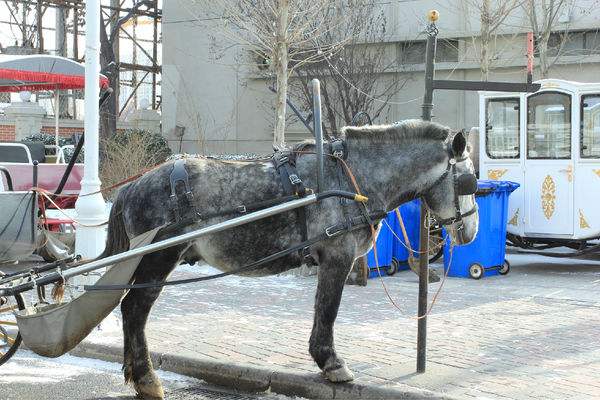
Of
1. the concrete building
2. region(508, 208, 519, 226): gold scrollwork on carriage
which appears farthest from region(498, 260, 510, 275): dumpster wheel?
the concrete building

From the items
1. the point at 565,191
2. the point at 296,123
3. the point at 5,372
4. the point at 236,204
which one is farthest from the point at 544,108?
the point at 296,123

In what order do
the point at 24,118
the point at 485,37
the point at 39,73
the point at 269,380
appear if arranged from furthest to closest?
the point at 24,118, the point at 485,37, the point at 39,73, the point at 269,380

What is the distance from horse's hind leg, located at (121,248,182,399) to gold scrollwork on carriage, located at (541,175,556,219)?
7.70 meters

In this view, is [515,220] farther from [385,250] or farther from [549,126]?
[385,250]

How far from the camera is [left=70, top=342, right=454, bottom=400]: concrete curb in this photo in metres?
5.90

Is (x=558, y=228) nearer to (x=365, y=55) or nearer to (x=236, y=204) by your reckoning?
(x=236, y=204)

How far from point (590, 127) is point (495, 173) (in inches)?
61.2

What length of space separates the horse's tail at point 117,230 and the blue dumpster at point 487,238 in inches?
246

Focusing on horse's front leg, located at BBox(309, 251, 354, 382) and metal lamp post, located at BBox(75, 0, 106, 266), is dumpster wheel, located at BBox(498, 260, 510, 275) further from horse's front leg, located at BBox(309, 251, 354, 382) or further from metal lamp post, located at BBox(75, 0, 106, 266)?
horse's front leg, located at BBox(309, 251, 354, 382)

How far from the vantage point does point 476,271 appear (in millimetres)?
11445

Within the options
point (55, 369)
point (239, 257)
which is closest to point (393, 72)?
point (55, 369)

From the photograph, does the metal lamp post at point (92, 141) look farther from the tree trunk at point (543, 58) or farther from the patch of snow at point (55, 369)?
the tree trunk at point (543, 58)

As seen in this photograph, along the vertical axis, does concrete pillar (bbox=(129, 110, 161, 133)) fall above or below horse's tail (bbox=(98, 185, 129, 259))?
above

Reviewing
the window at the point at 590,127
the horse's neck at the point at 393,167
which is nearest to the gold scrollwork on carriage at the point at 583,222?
the window at the point at 590,127
